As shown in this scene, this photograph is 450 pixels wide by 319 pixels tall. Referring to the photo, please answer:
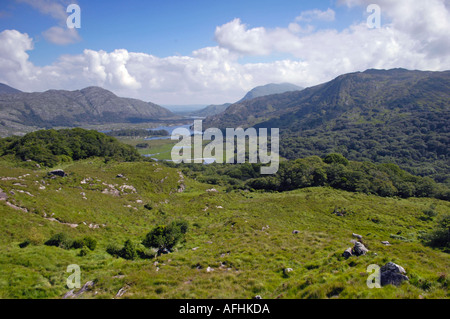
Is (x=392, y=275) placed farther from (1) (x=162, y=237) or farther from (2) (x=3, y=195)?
(2) (x=3, y=195)

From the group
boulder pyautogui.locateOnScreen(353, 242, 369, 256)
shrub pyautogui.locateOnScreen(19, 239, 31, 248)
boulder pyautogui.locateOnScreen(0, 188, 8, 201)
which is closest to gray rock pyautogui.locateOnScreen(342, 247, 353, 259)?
boulder pyautogui.locateOnScreen(353, 242, 369, 256)

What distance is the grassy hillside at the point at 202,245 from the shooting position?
487 inches

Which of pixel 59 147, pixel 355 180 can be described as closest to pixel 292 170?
pixel 355 180

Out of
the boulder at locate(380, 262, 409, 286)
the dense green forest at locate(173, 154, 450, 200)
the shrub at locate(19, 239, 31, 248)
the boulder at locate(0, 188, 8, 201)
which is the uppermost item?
the boulder at locate(0, 188, 8, 201)

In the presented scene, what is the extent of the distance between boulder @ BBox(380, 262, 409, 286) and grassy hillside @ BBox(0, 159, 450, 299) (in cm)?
36

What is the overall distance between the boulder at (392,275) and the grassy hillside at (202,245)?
14.0 inches

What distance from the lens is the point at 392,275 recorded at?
11172 mm

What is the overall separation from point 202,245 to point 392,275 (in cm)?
1766

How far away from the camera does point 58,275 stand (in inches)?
562

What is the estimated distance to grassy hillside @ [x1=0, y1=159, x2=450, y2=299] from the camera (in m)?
12.4

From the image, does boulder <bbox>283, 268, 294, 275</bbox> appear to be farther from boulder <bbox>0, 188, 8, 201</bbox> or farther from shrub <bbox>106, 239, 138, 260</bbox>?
boulder <bbox>0, 188, 8, 201</bbox>
